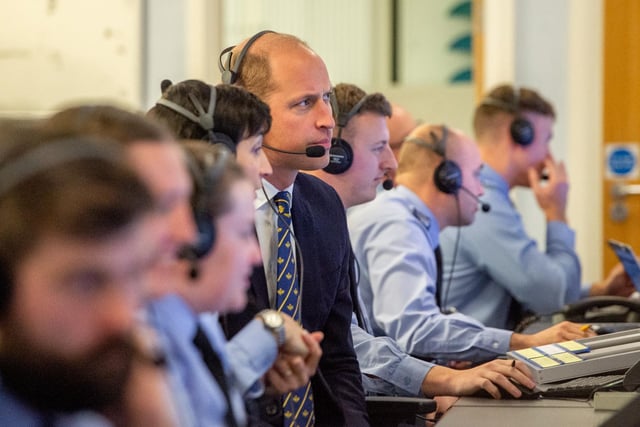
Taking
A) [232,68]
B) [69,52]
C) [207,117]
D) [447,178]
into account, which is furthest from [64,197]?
[69,52]

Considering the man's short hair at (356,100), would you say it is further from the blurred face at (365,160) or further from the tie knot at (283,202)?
the tie knot at (283,202)

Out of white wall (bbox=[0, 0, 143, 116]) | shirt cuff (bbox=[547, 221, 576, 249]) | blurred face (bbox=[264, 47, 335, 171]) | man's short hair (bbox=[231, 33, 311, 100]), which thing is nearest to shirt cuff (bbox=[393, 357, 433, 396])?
blurred face (bbox=[264, 47, 335, 171])

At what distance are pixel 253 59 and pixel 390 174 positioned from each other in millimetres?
775

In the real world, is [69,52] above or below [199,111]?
above

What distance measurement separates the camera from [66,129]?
868 millimetres

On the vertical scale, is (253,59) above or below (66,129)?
above

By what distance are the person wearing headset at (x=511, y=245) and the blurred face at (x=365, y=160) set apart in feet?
2.20

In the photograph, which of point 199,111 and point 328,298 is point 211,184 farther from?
point 328,298

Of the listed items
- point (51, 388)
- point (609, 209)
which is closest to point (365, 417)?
point (51, 388)

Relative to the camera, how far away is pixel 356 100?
2580mm

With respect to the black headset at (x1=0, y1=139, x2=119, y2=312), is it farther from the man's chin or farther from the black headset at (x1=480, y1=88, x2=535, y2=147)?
the black headset at (x1=480, y1=88, x2=535, y2=147)

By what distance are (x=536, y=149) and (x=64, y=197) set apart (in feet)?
10.6

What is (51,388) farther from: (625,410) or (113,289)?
(625,410)

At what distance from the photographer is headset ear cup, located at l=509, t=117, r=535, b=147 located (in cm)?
381
